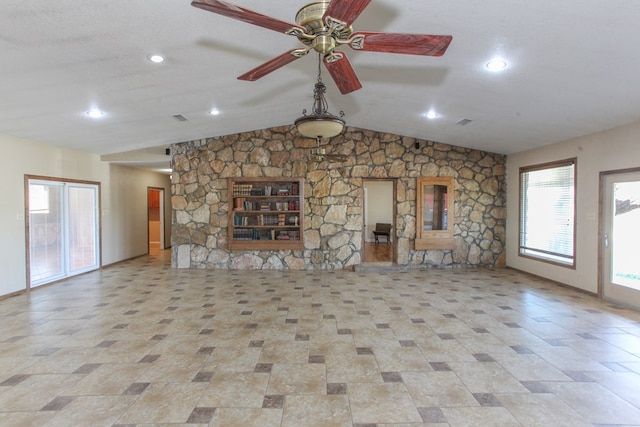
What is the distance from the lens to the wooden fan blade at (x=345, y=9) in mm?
1597

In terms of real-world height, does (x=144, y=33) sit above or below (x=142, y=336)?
above

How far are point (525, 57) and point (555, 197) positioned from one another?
4.05m

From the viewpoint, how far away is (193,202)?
747 centimetres

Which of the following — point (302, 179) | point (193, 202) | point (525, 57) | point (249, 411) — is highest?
point (525, 57)

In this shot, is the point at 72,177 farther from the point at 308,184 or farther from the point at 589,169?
the point at 589,169

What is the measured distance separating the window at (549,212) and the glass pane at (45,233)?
9.45m

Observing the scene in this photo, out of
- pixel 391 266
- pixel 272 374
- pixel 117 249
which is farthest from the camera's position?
pixel 117 249

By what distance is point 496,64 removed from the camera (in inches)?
137

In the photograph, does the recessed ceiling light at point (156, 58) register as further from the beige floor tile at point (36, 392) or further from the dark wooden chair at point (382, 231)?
the dark wooden chair at point (382, 231)

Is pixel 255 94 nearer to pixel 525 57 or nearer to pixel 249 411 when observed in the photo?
pixel 525 57

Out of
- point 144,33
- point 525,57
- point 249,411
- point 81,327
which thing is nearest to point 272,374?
point 249,411

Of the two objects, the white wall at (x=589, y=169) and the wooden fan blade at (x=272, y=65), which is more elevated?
the wooden fan blade at (x=272, y=65)

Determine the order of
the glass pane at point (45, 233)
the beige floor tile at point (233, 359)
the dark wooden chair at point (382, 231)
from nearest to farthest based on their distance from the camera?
the beige floor tile at point (233, 359) → the glass pane at point (45, 233) → the dark wooden chair at point (382, 231)

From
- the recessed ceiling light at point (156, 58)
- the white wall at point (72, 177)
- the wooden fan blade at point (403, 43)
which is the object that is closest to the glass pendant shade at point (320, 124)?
the wooden fan blade at point (403, 43)
